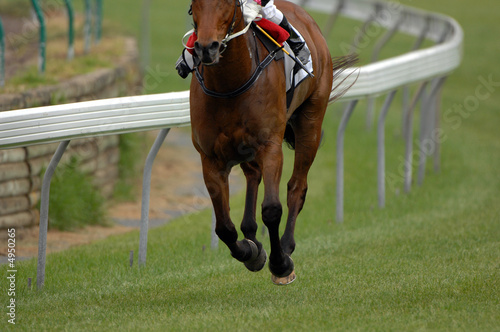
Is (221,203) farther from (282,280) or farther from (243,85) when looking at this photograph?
(243,85)

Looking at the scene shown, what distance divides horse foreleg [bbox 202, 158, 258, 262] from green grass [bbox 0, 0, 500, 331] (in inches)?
13.3

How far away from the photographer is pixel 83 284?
548 centimetres

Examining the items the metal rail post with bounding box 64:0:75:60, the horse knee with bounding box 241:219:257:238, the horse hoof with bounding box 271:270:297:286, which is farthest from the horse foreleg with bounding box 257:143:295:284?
the metal rail post with bounding box 64:0:75:60

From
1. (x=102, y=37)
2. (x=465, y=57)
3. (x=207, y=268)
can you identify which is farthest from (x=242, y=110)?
(x=465, y=57)

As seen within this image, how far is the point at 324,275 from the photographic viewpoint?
5594 mm

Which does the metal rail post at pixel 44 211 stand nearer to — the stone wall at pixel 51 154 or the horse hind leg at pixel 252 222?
the horse hind leg at pixel 252 222

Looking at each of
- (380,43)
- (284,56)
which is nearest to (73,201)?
(284,56)

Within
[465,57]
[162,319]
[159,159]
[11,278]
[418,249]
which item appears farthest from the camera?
[465,57]

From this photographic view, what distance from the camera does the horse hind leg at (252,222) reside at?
5.10 metres

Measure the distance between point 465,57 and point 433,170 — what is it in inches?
386

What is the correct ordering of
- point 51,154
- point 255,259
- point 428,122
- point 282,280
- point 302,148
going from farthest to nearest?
point 428,122 < point 51,154 < point 302,148 < point 255,259 < point 282,280

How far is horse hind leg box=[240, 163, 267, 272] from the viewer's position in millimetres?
5102

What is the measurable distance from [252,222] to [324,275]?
696mm

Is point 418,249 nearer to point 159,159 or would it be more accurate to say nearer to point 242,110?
point 242,110
